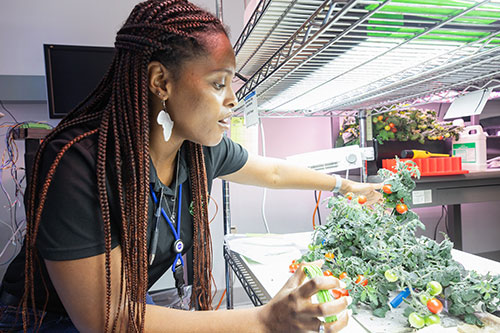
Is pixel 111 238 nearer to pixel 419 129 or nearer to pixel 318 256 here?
pixel 318 256

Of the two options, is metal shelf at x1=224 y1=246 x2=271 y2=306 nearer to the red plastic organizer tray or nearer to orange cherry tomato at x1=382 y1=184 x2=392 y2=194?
orange cherry tomato at x1=382 y1=184 x2=392 y2=194

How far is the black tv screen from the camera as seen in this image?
1.65m

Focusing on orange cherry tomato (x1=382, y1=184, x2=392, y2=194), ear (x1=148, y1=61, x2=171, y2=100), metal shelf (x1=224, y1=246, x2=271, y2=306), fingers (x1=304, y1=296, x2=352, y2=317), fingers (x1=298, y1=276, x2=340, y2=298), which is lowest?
metal shelf (x1=224, y1=246, x2=271, y2=306)

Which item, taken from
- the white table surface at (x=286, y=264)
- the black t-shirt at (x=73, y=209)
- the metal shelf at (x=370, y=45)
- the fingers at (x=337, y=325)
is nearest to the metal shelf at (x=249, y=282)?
the white table surface at (x=286, y=264)

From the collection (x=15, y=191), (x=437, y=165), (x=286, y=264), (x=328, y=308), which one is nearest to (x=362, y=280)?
(x=328, y=308)

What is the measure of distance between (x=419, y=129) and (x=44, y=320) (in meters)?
2.06

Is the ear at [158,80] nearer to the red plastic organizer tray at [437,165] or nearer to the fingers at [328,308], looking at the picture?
the fingers at [328,308]

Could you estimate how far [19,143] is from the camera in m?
1.92

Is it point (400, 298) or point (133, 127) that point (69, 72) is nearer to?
point (133, 127)

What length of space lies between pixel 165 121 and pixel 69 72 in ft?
4.31

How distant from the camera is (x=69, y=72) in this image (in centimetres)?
168

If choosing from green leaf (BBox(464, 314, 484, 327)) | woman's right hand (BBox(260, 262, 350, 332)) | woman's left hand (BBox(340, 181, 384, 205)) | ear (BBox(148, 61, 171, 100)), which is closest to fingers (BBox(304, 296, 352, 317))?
woman's right hand (BBox(260, 262, 350, 332))

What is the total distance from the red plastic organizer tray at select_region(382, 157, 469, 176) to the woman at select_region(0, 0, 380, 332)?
51.1 inches

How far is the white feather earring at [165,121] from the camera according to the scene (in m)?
0.71
